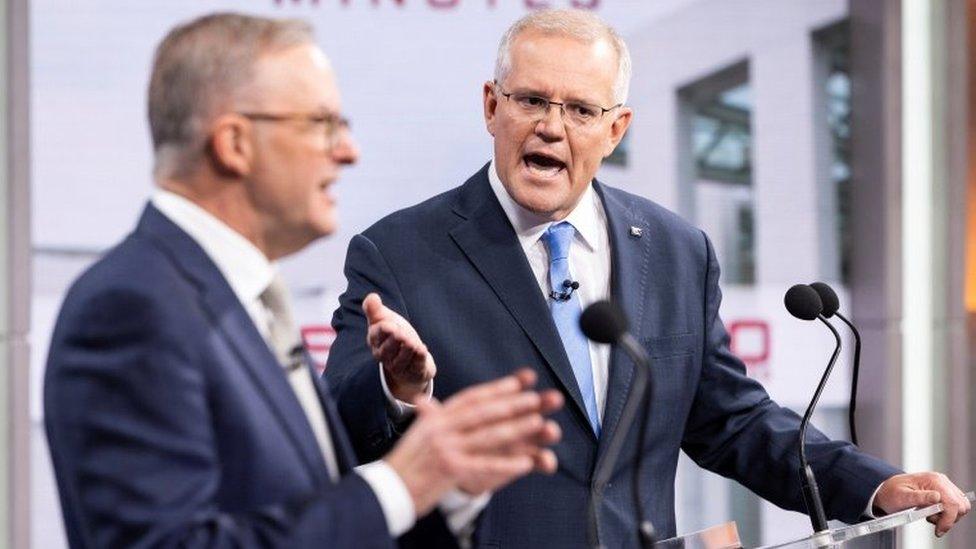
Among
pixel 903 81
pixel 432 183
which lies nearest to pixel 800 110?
pixel 903 81

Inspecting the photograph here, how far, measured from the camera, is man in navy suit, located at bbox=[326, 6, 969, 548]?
253 cm

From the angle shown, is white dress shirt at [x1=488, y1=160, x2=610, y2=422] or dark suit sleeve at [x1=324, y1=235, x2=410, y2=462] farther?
white dress shirt at [x1=488, y1=160, x2=610, y2=422]

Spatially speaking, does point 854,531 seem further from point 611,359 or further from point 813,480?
point 611,359

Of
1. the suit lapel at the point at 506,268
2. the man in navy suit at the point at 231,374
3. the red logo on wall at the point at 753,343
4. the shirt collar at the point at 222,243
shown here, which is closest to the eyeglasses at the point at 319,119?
the man in navy suit at the point at 231,374

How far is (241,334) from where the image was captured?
1.60 metres

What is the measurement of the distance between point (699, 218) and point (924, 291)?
87 cm

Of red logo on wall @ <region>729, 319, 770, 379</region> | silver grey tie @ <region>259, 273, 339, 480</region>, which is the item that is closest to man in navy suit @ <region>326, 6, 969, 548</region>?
silver grey tie @ <region>259, 273, 339, 480</region>

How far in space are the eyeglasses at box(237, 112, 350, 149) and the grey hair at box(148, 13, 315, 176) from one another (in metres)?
0.03

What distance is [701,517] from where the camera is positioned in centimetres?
471

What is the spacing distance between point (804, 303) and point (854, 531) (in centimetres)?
41

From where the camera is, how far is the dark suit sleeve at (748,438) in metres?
2.55

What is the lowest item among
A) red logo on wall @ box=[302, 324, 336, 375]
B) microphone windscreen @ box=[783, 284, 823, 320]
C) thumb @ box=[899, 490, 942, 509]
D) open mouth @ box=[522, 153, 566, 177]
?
thumb @ box=[899, 490, 942, 509]

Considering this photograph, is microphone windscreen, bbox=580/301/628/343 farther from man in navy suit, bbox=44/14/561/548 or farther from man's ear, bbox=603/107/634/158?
man's ear, bbox=603/107/634/158

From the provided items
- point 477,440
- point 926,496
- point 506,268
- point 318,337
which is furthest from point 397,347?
point 318,337
